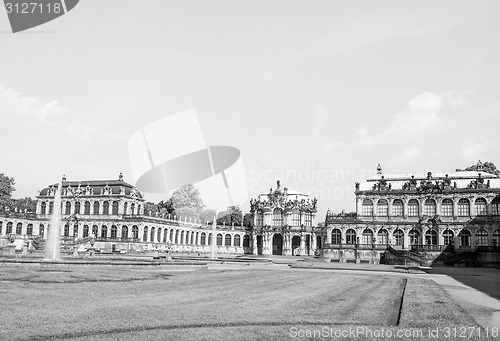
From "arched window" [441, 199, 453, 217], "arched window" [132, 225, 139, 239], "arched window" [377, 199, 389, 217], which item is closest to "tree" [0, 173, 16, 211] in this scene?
"arched window" [132, 225, 139, 239]

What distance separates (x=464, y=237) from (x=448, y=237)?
268 cm

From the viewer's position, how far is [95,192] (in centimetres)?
11012

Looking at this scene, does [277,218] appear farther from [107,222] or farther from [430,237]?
[107,222]

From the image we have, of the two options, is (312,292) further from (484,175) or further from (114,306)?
(484,175)

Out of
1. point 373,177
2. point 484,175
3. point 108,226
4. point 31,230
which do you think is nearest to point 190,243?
point 108,226

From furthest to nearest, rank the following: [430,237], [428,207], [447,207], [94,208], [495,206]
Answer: [94,208], [428,207], [447,207], [430,237], [495,206]

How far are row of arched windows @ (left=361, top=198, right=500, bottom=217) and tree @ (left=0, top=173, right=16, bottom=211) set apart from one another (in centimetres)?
7837

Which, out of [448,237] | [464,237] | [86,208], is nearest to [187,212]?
[86,208]

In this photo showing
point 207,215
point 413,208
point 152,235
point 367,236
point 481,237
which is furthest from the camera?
point 207,215

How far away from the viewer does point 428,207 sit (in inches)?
3430

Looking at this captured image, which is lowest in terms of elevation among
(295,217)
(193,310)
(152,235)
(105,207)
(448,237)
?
(193,310)

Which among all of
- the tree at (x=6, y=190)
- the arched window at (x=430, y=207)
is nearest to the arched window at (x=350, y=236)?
the arched window at (x=430, y=207)

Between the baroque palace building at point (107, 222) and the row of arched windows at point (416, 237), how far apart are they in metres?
26.9

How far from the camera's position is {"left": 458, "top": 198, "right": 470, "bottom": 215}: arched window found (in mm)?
84812
